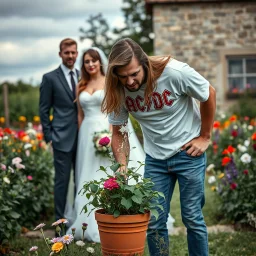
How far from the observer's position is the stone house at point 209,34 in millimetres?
14078

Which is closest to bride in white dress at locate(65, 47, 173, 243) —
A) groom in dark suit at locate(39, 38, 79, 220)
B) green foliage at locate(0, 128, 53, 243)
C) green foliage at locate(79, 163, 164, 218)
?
groom in dark suit at locate(39, 38, 79, 220)

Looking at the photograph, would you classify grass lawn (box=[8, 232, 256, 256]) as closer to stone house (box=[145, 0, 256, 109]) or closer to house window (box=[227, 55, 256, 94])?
stone house (box=[145, 0, 256, 109])

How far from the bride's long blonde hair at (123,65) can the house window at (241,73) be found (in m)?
11.5

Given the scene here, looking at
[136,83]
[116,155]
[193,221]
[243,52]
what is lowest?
[193,221]

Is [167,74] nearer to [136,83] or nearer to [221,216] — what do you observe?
[136,83]

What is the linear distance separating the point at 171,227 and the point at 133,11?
20742mm

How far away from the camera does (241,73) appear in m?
14.8

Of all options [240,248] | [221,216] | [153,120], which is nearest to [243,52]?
[221,216]

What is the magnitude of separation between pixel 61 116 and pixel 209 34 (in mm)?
8950

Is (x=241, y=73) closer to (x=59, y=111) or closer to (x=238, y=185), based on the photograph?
(x=238, y=185)

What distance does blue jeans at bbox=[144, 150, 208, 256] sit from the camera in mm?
3607

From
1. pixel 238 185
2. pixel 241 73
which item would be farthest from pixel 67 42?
pixel 241 73

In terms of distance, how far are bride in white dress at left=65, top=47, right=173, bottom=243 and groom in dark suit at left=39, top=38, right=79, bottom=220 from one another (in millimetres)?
105

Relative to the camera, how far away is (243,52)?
14.3 metres
